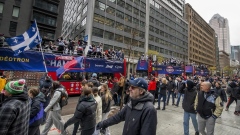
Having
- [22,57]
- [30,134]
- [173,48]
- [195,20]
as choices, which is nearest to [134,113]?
[30,134]

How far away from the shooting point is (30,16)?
117 feet

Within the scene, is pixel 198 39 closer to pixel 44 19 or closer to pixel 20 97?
pixel 44 19

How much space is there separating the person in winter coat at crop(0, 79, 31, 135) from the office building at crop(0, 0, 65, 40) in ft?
122

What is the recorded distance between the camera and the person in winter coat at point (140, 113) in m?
2.24

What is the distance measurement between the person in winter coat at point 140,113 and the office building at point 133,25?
2078cm

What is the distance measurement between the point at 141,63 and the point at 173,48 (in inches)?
2092

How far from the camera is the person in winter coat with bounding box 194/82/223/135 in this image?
13.9ft

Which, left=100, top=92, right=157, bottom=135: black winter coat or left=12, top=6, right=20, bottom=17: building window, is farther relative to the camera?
left=12, top=6, right=20, bottom=17: building window

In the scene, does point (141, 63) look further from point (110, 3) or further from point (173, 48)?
point (173, 48)

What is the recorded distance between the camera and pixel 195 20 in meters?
89.2

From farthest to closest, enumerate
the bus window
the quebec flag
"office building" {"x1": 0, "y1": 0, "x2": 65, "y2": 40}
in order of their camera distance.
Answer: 1. "office building" {"x1": 0, "y1": 0, "x2": 65, "y2": 40}
2. the bus window
3. the quebec flag

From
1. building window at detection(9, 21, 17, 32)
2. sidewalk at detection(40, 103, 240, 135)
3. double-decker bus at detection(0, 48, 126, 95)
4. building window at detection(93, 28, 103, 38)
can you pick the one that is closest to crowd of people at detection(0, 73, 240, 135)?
sidewalk at detection(40, 103, 240, 135)

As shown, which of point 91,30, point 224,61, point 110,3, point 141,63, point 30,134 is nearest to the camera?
point 30,134

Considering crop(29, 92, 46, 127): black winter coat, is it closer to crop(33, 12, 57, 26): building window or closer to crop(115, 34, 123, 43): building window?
crop(115, 34, 123, 43): building window
